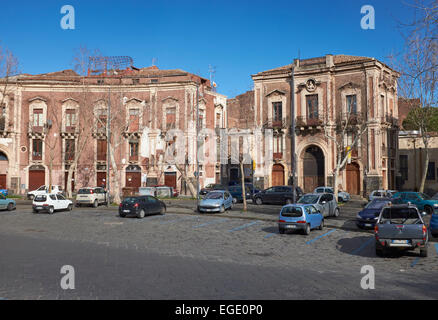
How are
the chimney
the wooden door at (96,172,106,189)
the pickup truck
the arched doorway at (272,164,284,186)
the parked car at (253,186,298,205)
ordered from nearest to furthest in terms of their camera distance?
the pickup truck
the parked car at (253,186,298,205)
the chimney
the arched doorway at (272,164,284,186)
the wooden door at (96,172,106,189)

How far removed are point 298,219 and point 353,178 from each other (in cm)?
2540

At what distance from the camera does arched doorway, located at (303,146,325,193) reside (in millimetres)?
43625

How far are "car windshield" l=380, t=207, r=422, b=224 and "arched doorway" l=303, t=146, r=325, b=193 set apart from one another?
28966 millimetres

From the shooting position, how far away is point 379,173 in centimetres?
4034

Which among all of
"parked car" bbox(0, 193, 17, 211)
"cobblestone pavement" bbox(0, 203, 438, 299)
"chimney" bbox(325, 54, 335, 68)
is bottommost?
"cobblestone pavement" bbox(0, 203, 438, 299)

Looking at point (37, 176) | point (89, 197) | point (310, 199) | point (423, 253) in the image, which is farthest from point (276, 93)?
point (423, 253)

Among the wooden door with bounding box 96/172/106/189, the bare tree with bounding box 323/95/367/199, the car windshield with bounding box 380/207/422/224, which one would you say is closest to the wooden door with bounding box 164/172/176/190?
the wooden door with bounding box 96/172/106/189

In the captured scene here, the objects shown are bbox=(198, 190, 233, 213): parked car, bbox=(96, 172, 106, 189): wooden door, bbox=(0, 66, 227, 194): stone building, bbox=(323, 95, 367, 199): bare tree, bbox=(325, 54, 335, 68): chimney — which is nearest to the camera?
bbox=(198, 190, 233, 213): parked car

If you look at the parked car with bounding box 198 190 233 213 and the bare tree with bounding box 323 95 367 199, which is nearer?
the parked car with bounding box 198 190 233 213

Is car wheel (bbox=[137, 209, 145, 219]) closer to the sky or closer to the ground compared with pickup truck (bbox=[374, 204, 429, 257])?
closer to the ground

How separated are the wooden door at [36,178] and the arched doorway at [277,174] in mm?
26721

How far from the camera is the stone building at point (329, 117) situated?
40.8m

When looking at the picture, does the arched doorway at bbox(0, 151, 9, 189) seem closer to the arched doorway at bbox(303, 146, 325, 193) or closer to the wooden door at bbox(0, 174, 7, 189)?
the wooden door at bbox(0, 174, 7, 189)
